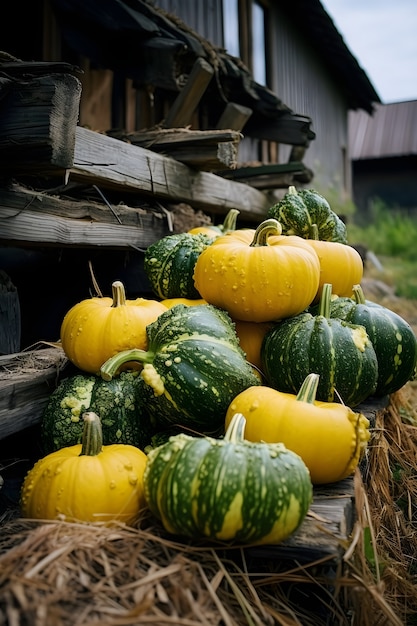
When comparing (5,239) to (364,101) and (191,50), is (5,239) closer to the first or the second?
(191,50)

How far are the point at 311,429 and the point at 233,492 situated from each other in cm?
44

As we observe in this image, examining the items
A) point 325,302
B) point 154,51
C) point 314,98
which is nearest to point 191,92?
point 154,51

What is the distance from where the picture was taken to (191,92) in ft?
13.5

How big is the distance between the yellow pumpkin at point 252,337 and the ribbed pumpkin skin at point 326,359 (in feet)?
0.68

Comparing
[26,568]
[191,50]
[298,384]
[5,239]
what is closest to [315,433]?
[298,384]

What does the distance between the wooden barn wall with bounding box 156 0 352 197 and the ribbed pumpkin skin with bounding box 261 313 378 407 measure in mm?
4653

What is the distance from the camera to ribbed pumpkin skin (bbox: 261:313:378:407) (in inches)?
88.8

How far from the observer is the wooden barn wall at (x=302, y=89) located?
267 inches

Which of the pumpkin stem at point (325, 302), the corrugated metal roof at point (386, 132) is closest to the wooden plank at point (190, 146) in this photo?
the pumpkin stem at point (325, 302)

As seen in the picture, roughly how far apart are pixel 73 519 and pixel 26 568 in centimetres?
34

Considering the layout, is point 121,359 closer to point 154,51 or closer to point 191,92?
point 191,92

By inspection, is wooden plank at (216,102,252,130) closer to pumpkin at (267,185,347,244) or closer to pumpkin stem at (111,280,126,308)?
pumpkin at (267,185,347,244)

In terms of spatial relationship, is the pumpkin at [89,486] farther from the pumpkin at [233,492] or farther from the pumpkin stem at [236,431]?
the pumpkin stem at [236,431]

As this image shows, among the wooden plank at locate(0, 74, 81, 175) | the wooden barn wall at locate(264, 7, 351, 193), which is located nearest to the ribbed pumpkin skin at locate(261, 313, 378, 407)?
the wooden plank at locate(0, 74, 81, 175)
